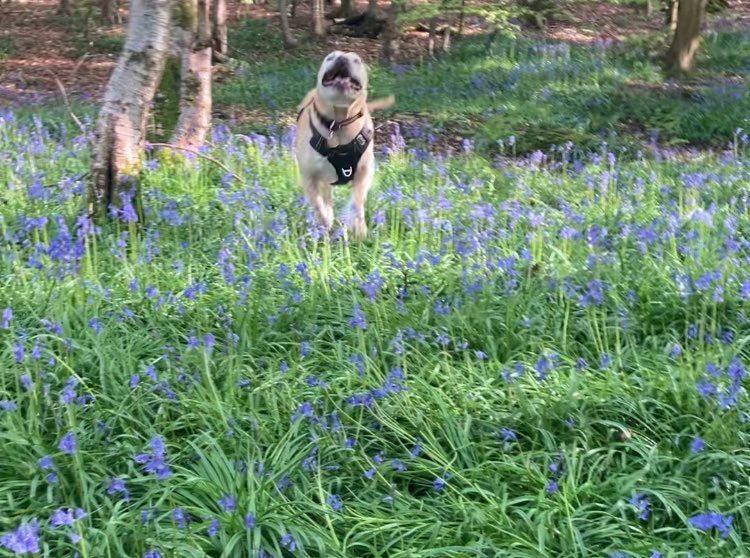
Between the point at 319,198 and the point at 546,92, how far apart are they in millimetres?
7099

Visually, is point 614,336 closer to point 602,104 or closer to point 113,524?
point 113,524

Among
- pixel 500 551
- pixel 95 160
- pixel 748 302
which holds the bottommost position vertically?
pixel 500 551

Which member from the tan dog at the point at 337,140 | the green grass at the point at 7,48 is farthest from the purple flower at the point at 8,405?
the green grass at the point at 7,48

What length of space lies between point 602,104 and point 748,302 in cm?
767

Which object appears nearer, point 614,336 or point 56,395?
point 56,395

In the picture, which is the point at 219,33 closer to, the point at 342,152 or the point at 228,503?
the point at 342,152

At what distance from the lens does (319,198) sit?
5.69 metres

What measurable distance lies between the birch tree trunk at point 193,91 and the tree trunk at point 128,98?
236cm

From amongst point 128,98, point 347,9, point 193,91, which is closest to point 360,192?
point 128,98

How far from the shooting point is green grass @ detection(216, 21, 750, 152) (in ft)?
31.9

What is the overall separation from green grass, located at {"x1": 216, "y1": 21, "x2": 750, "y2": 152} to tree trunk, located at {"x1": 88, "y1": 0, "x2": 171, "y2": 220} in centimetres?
471

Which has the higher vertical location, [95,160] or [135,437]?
[95,160]

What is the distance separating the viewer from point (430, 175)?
6.63 m

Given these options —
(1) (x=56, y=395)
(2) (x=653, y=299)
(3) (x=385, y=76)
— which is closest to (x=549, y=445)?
(2) (x=653, y=299)
